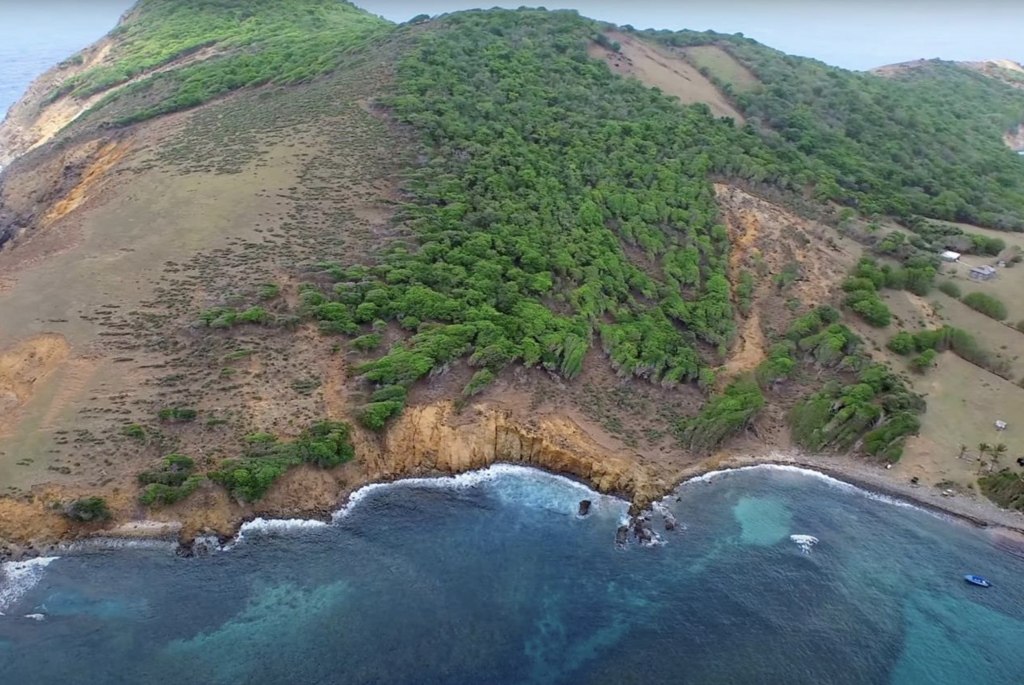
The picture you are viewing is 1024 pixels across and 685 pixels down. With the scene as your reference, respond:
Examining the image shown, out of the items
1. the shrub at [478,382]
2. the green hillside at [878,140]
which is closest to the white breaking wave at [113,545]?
the shrub at [478,382]

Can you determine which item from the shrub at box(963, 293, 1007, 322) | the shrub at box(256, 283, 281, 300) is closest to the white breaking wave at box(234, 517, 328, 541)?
the shrub at box(256, 283, 281, 300)

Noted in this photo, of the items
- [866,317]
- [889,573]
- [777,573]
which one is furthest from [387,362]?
[866,317]

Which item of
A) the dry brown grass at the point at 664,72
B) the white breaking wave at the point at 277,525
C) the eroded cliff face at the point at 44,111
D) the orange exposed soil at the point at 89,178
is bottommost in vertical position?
the white breaking wave at the point at 277,525

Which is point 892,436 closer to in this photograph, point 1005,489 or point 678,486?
point 1005,489

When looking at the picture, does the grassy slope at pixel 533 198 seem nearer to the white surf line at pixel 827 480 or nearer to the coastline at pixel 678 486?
the white surf line at pixel 827 480

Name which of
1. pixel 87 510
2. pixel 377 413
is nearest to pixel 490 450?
pixel 377 413

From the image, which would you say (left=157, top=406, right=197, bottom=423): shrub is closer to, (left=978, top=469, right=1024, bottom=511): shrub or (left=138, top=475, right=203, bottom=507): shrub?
(left=138, top=475, right=203, bottom=507): shrub
